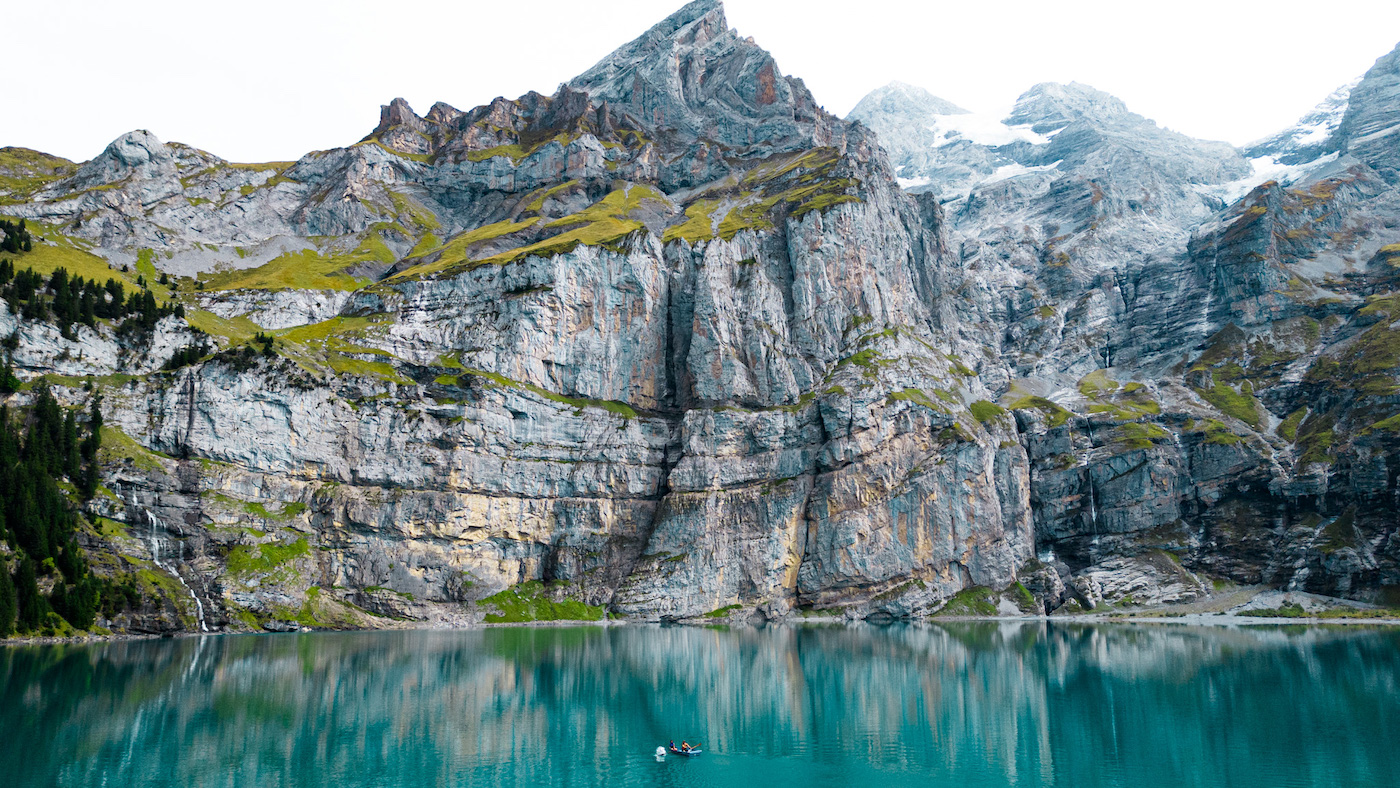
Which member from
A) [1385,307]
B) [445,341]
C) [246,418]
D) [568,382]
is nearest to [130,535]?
[246,418]

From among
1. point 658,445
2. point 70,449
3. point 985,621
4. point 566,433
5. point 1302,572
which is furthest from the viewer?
point 658,445

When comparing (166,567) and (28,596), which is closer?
(28,596)

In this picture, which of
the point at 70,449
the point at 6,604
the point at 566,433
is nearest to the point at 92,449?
the point at 70,449

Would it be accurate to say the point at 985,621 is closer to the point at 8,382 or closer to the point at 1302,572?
the point at 1302,572

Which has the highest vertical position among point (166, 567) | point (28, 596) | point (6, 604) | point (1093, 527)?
point (1093, 527)

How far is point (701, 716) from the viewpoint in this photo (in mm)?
54594

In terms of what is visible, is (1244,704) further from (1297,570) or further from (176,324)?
(176,324)

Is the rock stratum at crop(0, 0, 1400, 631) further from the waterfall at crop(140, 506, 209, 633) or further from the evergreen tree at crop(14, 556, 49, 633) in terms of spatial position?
the evergreen tree at crop(14, 556, 49, 633)

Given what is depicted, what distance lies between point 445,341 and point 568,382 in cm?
2482

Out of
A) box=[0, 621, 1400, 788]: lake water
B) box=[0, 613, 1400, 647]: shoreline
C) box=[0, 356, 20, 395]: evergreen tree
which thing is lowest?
box=[0, 613, 1400, 647]: shoreline

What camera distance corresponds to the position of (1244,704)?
180ft

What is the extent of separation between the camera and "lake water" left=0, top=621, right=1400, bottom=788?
131 feet

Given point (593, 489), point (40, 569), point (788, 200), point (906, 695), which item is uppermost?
point (788, 200)

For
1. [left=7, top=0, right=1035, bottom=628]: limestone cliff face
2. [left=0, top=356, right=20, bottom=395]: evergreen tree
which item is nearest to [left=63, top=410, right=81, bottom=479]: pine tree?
[left=7, top=0, right=1035, bottom=628]: limestone cliff face
